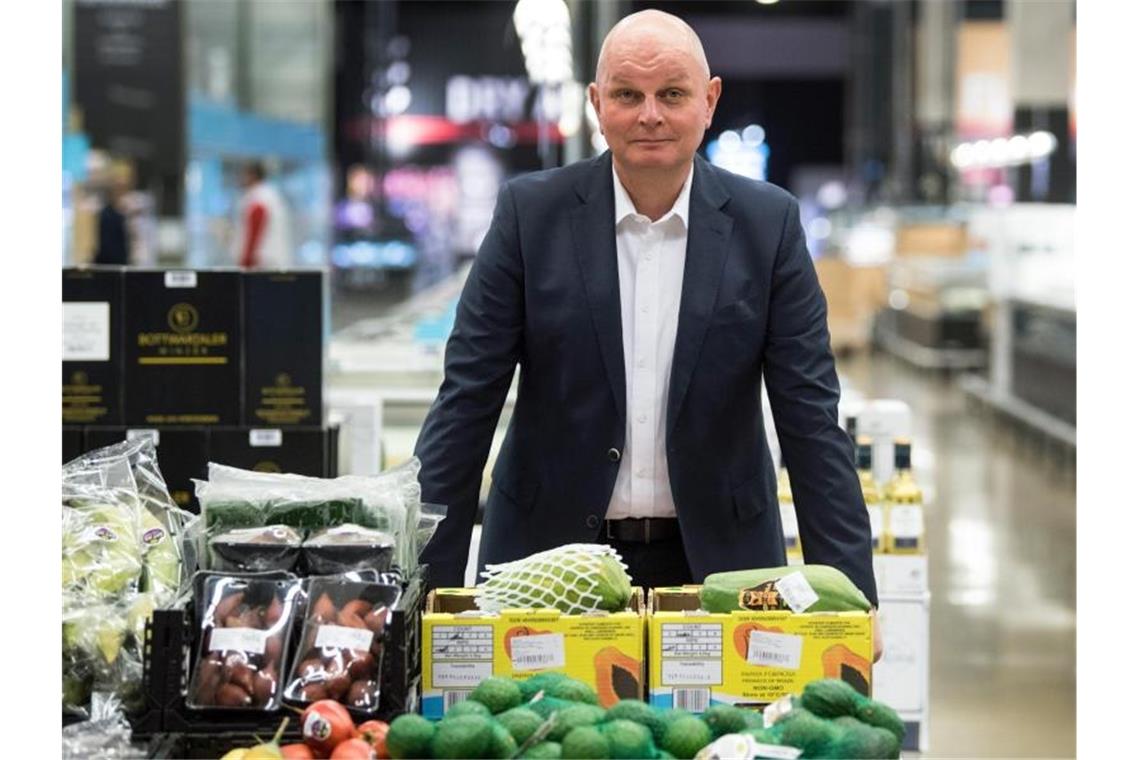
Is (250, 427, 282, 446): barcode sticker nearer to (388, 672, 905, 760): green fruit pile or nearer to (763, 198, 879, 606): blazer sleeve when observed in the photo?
(763, 198, 879, 606): blazer sleeve

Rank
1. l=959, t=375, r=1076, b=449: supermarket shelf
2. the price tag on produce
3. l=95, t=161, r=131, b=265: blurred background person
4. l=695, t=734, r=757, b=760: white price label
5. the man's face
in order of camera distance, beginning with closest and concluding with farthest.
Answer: l=695, t=734, r=757, b=760: white price label, the price tag on produce, the man's face, l=959, t=375, r=1076, b=449: supermarket shelf, l=95, t=161, r=131, b=265: blurred background person

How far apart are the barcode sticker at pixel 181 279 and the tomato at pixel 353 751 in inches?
118

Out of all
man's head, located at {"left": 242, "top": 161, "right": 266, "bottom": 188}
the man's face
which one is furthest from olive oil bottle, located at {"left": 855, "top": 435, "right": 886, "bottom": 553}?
man's head, located at {"left": 242, "top": 161, "right": 266, "bottom": 188}

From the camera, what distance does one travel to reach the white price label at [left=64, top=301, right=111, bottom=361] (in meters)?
5.13

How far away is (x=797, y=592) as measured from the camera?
2.67 metres

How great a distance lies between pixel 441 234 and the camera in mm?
35656

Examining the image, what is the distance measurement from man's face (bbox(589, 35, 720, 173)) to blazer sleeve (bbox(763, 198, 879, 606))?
357 millimetres

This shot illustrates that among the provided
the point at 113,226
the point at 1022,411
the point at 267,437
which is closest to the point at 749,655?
the point at 267,437

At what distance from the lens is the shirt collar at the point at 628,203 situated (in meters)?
3.28

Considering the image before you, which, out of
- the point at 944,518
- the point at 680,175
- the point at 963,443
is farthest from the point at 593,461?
the point at 963,443

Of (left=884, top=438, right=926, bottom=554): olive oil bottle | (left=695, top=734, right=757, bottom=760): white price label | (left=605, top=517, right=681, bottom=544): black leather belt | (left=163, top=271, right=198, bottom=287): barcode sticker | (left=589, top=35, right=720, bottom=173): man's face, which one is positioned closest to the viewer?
(left=695, top=734, right=757, bottom=760): white price label

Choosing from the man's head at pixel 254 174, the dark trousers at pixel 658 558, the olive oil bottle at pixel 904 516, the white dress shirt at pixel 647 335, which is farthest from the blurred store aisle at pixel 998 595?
the man's head at pixel 254 174

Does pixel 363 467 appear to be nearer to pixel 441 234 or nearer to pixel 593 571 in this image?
pixel 593 571
